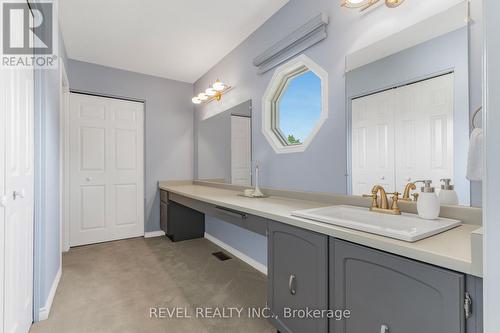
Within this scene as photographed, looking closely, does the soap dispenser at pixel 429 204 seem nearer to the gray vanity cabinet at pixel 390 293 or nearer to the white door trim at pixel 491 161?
the gray vanity cabinet at pixel 390 293

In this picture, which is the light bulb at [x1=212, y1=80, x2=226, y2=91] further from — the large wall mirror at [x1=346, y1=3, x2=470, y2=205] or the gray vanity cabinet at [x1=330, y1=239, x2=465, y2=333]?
the gray vanity cabinet at [x1=330, y1=239, x2=465, y2=333]

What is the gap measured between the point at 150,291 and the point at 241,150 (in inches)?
63.1

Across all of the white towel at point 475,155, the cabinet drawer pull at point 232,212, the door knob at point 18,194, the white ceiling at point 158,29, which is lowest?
the cabinet drawer pull at point 232,212

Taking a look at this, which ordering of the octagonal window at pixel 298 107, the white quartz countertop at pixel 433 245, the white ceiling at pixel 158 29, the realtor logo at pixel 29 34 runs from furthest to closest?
the white ceiling at pixel 158 29, the octagonal window at pixel 298 107, the realtor logo at pixel 29 34, the white quartz countertop at pixel 433 245

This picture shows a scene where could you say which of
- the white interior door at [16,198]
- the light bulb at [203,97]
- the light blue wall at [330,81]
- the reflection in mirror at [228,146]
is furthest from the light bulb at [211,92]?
the white interior door at [16,198]

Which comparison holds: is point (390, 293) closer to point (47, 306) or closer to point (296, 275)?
point (296, 275)

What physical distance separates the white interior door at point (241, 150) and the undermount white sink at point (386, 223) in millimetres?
1307

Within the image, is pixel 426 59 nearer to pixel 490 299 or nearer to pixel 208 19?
pixel 490 299

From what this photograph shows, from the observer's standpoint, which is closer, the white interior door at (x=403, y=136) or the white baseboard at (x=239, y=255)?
the white interior door at (x=403, y=136)

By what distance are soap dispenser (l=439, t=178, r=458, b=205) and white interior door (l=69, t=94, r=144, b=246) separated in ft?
11.8

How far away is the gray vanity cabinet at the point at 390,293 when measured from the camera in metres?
0.75

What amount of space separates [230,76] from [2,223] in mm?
2508

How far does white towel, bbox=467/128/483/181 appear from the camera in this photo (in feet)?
3.46

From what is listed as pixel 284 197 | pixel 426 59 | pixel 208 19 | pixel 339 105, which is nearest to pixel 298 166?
pixel 284 197
